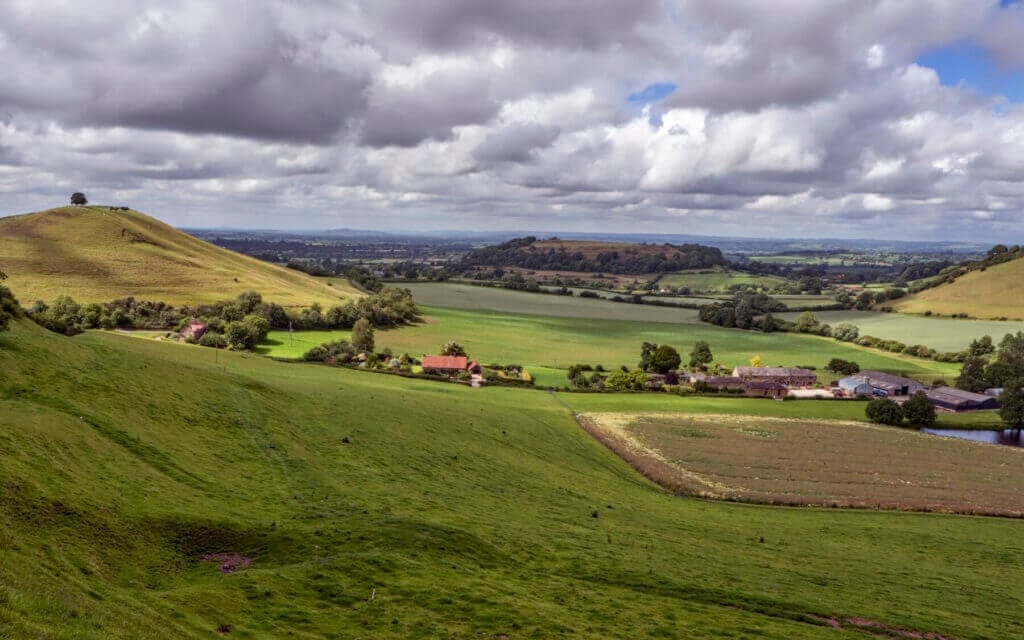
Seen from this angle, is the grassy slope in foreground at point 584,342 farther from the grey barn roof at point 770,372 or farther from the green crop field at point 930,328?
the green crop field at point 930,328

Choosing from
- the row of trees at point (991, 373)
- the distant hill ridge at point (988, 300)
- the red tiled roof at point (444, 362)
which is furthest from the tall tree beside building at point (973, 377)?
the red tiled roof at point (444, 362)

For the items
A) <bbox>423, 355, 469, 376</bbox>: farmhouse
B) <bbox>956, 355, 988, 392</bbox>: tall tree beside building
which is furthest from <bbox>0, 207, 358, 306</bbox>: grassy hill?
<bbox>956, 355, 988, 392</bbox>: tall tree beside building

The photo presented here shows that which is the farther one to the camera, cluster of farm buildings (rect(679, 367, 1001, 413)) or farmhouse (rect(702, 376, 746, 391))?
farmhouse (rect(702, 376, 746, 391))

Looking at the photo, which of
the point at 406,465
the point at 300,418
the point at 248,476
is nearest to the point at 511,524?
the point at 406,465

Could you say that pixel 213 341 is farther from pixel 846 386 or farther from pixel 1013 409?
pixel 1013 409

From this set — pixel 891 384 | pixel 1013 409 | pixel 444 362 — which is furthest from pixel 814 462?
pixel 444 362

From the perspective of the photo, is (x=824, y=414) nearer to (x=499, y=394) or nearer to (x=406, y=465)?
(x=499, y=394)

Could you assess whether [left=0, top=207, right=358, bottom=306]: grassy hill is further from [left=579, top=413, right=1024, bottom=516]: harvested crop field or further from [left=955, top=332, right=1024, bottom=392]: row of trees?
[left=955, top=332, right=1024, bottom=392]: row of trees
